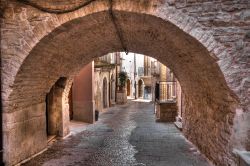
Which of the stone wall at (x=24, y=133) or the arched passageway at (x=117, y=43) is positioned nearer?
the arched passageway at (x=117, y=43)

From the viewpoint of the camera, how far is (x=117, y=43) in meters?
7.28

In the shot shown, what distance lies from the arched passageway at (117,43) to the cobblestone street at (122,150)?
51cm

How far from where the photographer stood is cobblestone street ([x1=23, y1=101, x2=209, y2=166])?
20.4 ft

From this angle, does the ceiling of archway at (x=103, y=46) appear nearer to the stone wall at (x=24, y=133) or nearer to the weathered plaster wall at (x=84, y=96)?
the stone wall at (x=24, y=133)

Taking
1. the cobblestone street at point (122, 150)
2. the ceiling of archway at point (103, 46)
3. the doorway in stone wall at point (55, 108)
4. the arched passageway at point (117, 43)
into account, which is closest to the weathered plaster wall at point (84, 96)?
the cobblestone street at point (122, 150)

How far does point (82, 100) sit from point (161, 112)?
4.03m

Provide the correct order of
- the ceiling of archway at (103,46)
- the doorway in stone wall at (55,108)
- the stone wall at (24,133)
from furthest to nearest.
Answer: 1. the doorway in stone wall at (55,108)
2. the stone wall at (24,133)
3. the ceiling of archway at (103,46)

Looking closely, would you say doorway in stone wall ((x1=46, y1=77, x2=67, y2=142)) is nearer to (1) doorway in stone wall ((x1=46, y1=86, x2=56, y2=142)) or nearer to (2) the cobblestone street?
(1) doorway in stone wall ((x1=46, y1=86, x2=56, y2=142))

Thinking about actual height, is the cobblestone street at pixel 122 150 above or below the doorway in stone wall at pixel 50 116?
below

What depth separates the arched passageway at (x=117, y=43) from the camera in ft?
14.5

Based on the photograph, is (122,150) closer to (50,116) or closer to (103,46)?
(103,46)

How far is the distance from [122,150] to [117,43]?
10.2 feet

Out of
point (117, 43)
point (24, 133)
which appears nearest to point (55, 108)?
point (24, 133)

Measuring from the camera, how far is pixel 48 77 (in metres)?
7.02
